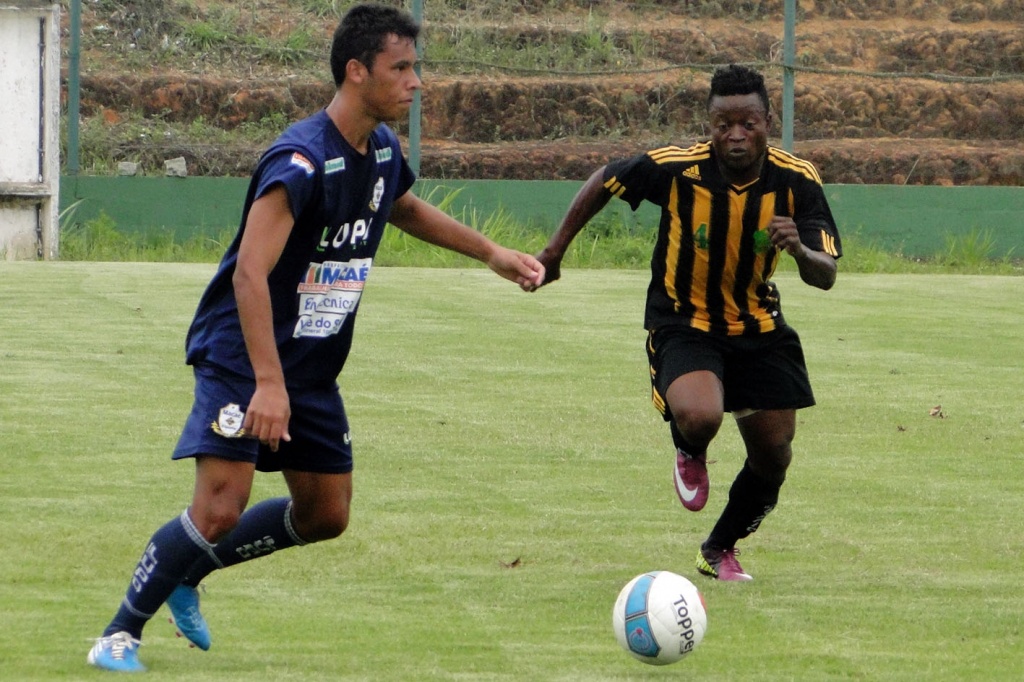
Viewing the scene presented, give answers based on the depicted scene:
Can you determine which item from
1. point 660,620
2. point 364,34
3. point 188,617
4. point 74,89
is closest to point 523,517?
point 660,620

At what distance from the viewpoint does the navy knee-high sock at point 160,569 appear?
4879 millimetres

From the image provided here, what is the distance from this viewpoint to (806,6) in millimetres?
31625

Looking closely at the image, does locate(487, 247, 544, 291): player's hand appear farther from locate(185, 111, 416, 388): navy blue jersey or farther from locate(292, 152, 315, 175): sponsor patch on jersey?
locate(292, 152, 315, 175): sponsor patch on jersey

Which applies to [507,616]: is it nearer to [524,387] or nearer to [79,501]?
[79,501]

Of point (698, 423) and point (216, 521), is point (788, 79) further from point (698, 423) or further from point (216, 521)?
point (216, 521)

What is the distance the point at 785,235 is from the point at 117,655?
2.57 m

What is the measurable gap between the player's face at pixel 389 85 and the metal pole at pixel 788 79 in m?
19.3

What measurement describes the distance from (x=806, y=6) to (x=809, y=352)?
1965 cm

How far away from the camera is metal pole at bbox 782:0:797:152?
78.5 feet

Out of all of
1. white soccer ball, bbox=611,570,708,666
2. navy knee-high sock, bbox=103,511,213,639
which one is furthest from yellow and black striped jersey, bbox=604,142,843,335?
navy knee-high sock, bbox=103,511,213,639

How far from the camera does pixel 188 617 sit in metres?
5.13

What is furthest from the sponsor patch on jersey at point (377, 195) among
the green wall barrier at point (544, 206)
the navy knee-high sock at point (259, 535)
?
the green wall barrier at point (544, 206)

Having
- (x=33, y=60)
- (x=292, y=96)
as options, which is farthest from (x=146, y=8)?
(x=33, y=60)

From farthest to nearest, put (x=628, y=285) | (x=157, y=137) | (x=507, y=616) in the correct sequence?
(x=157, y=137), (x=628, y=285), (x=507, y=616)
